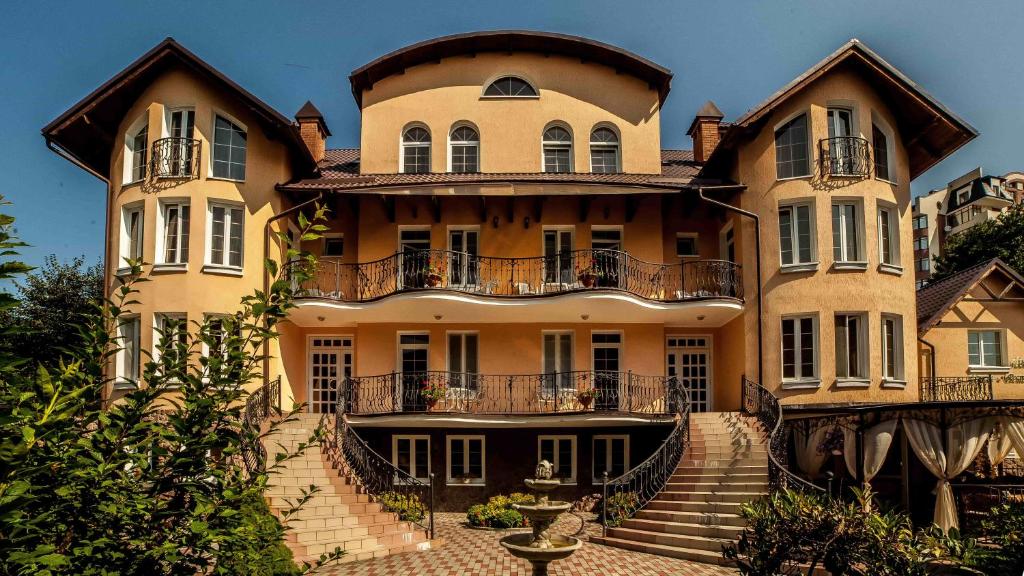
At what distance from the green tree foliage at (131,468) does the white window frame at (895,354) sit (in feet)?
62.3

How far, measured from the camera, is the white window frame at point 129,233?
68.1 feet

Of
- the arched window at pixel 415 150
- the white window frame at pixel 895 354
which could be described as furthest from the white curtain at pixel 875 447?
the arched window at pixel 415 150

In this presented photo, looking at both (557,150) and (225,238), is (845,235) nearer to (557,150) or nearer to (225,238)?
(557,150)

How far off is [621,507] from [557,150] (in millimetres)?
11094

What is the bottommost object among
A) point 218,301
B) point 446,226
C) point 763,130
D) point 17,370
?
point 17,370

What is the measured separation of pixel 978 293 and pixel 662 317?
10.6 metres

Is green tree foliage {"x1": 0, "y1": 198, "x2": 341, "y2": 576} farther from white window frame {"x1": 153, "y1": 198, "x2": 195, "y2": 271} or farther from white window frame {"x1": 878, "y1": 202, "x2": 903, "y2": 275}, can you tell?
white window frame {"x1": 878, "y1": 202, "x2": 903, "y2": 275}

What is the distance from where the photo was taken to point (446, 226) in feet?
74.7

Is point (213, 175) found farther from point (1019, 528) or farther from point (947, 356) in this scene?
point (947, 356)

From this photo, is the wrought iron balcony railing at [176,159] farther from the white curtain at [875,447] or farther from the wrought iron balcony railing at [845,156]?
the white curtain at [875,447]

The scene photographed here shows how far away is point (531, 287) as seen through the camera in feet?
72.2

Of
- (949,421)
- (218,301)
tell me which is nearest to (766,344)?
(949,421)

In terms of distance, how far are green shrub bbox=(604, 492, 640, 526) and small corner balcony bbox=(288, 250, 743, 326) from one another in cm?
501

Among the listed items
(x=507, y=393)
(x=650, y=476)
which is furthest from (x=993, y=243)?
(x=507, y=393)
